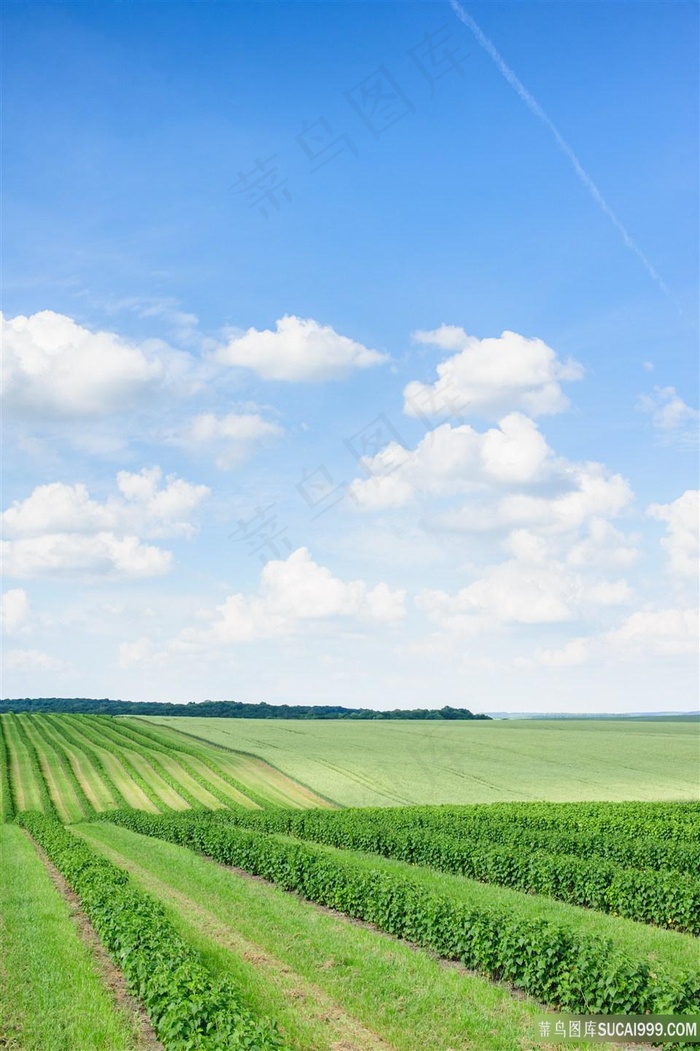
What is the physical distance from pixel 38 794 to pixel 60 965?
4524 centimetres

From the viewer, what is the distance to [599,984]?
14961 millimetres

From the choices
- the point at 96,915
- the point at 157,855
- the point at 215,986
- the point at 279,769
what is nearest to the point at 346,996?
the point at 215,986

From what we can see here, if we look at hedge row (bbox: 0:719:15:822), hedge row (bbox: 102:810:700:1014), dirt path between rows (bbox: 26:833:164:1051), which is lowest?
hedge row (bbox: 0:719:15:822)

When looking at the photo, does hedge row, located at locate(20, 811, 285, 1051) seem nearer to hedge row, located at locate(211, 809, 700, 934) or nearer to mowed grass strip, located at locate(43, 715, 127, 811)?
hedge row, located at locate(211, 809, 700, 934)

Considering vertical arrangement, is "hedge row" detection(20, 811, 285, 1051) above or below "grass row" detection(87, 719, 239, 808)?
above

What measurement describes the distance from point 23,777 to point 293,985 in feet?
177

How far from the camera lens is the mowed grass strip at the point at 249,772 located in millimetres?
58625

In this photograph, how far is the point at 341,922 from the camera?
2281cm

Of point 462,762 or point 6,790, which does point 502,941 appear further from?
point 462,762

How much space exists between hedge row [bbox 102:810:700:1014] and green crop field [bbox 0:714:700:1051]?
5cm

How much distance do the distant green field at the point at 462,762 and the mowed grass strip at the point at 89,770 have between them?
14.1 m

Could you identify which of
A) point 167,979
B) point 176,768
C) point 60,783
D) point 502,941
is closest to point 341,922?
point 502,941

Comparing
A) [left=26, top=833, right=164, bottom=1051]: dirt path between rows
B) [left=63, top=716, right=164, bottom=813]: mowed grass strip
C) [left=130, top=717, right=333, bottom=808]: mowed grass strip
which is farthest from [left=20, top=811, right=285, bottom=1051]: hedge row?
[left=130, top=717, right=333, bottom=808]: mowed grass strip

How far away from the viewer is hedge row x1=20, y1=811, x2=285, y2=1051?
40.3ft
